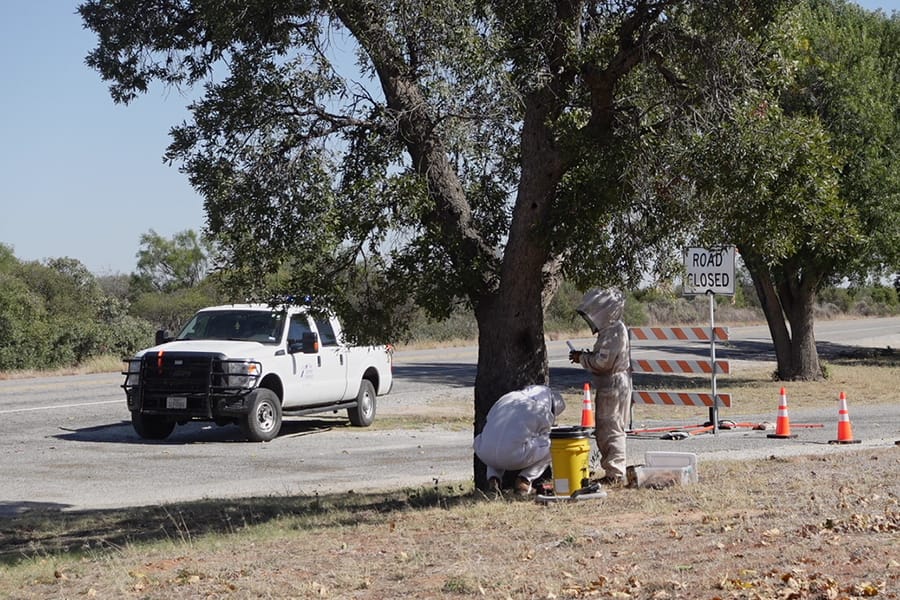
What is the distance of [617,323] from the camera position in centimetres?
1169

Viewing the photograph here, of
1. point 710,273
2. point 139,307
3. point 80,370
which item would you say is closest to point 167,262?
point 139,307

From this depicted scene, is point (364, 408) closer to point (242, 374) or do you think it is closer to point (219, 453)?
point (242, 374)

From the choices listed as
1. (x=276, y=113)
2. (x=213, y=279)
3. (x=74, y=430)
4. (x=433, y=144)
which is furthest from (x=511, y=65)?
(x=74, y=430)

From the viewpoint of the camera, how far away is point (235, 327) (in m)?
19.2

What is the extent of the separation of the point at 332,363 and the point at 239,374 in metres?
2.41

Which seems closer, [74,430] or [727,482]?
[727,482]

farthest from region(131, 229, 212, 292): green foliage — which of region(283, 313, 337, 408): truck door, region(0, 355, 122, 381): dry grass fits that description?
region(283, 313, 337, 408): truck door

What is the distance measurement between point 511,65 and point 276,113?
7.59 ft

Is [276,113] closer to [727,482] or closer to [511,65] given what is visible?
[511,65]

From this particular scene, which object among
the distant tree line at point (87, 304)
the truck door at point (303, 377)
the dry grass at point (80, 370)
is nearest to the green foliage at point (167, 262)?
the distant tree line at point (87, 304)

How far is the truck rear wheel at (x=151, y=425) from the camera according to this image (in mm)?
18234

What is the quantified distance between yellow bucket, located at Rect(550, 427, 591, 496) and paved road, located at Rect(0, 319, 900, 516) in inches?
137

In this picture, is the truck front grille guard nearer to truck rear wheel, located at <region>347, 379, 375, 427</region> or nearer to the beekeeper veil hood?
truck rear wheel, located at <region>347, 379, 375, 427</region>

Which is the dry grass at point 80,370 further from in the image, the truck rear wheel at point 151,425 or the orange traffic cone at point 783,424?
the orange traffic cone at point 783,424
